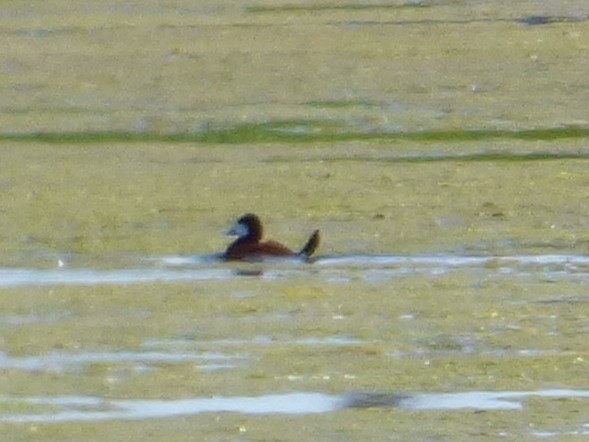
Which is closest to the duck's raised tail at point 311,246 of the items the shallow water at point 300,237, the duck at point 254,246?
the duck at point 254,246

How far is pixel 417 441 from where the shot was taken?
7.01 meters

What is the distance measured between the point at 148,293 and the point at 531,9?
18.4 metres

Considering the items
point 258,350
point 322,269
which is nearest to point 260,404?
point 258,350

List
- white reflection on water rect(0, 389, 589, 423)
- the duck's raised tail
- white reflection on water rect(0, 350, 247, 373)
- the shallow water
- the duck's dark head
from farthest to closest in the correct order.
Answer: the duck's dark head < the duck's raised tail < white reflection on water rect(0, 350, 247, 373) < the shallow water < white reflection on water rect(0, 389, 589, 423)

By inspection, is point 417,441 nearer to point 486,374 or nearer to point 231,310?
point 486,374

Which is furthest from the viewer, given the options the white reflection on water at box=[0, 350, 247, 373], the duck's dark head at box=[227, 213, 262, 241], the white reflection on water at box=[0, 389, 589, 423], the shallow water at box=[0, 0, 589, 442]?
the duck's dark head at box=[227, 213, 262, 241]

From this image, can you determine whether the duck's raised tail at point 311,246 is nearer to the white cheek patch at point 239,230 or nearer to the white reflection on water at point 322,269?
the white reflection on water at point 322,269

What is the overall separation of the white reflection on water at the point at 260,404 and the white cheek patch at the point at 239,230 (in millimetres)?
3624

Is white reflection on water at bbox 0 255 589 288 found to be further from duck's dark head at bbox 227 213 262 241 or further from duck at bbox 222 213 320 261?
duck's dark head at bbox 227 213 262 241

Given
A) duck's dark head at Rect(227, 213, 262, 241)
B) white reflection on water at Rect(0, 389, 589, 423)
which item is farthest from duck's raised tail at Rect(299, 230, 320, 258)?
white reflection on water at Rect(0, 389, 589, 423)

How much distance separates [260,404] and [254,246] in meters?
3.43

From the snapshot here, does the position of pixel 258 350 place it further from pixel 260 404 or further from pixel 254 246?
pixel 254 246

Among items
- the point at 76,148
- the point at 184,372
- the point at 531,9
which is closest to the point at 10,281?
the point at 184,372

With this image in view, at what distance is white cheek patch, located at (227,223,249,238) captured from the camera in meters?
11.4
